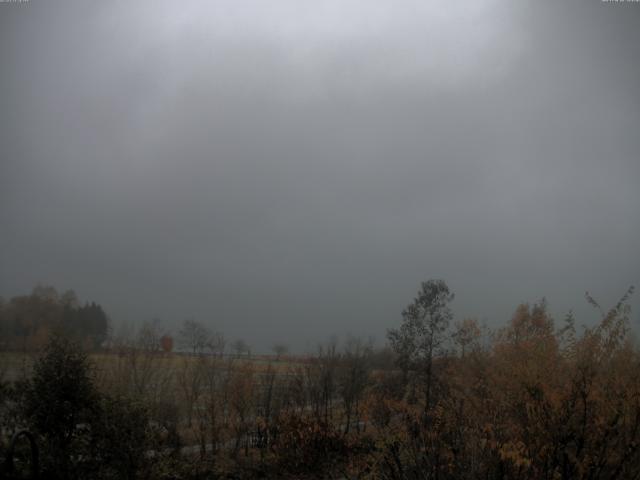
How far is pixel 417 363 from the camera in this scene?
24797 millimetres

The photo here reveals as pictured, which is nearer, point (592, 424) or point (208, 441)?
point (592, 424)

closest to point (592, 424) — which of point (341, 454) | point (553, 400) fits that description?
point (553, 400)

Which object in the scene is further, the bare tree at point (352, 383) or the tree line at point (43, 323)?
the bare tree at point (352, 383)

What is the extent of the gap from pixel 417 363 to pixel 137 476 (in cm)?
1861

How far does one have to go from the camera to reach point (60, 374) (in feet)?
27.8

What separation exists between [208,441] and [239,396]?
2769 mm

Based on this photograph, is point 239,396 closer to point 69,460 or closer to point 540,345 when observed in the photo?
point 69,460

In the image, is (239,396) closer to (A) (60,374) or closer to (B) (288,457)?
(B) (288,457)

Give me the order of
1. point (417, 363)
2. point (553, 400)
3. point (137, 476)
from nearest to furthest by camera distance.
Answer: point (553, 400), point (137, 476), point (417, 363)

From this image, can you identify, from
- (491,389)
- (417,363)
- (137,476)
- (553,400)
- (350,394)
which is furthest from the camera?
(417,363)

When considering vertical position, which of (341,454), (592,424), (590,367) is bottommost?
(341,454)

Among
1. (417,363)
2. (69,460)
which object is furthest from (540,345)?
(417,363)

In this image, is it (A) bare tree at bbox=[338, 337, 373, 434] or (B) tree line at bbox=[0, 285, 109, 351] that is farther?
(A) bare tree at bbox=[338, 337, 373, 434]

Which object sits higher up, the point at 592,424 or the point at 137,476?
the point at 592,424
